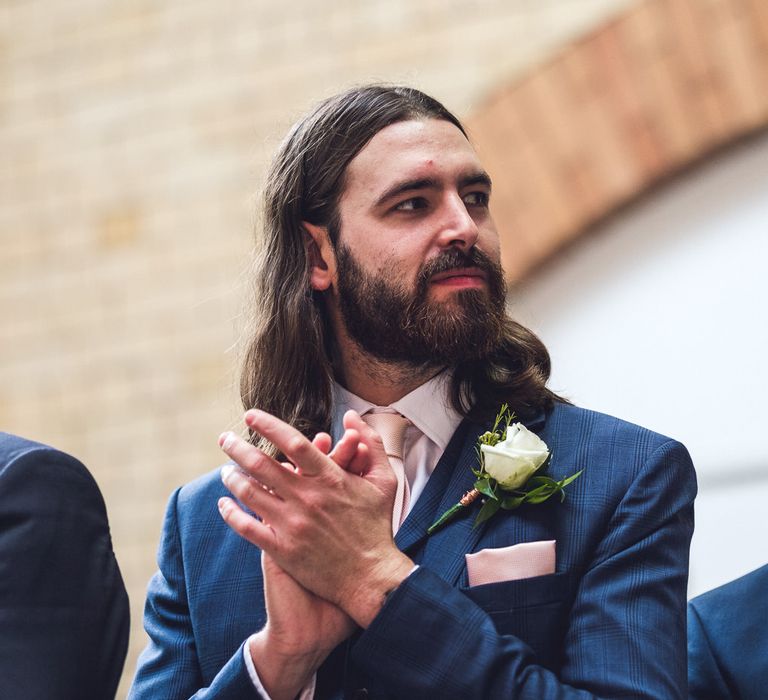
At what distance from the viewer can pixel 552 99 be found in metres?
4.49

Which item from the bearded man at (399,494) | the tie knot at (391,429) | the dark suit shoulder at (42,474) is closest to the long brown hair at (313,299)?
the bearded man at (399,494)

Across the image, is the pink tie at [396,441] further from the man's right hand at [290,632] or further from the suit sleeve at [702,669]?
→ the suit sleeve at [702,669]

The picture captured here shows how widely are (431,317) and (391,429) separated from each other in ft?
0.74

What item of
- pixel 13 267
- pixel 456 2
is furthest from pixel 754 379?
pixel 13 267

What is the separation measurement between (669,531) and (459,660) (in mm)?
442

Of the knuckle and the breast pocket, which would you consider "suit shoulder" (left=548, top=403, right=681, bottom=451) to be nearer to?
the breast pocket

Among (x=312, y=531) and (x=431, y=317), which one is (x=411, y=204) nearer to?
(x=431, y=317)

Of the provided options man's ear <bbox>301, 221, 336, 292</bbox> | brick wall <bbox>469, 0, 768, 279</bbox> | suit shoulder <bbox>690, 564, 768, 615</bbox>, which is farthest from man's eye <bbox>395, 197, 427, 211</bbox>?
brick wall <bbox>469, 0, 768, 279</bbox>

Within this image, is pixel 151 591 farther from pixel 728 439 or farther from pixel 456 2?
pixel 456 2

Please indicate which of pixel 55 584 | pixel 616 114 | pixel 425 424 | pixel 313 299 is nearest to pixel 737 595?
pixel 425 424

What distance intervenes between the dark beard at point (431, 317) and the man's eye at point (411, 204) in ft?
0.46

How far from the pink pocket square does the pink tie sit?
256mm

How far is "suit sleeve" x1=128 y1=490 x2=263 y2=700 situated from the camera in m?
2.35

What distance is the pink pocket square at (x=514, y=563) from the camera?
237 centimetres
